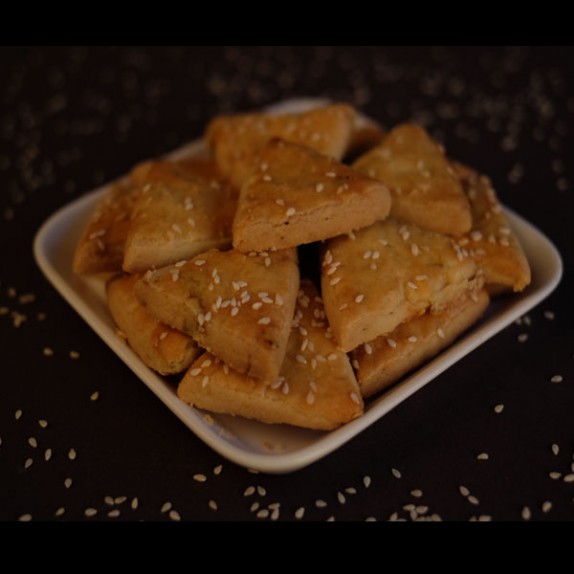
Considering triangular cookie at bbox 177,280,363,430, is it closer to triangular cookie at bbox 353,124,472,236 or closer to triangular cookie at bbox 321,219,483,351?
triangular cookie at bbox 321,219,483,351

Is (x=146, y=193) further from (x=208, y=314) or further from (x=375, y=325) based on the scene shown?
(x=375, y=325)

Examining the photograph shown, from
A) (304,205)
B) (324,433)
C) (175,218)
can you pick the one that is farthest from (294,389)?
(175,218)

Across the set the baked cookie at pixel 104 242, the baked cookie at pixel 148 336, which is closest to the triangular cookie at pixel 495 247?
the baked cookie at pixel 148 336

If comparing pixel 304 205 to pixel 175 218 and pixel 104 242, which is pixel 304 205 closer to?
pixel 175 218

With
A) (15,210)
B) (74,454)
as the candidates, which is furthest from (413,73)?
(74,454)

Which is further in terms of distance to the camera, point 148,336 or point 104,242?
point 104,242

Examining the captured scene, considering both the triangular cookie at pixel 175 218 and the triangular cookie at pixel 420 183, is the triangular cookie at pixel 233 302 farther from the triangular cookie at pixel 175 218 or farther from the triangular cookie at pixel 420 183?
the triangular cookie at pixel 420 183
